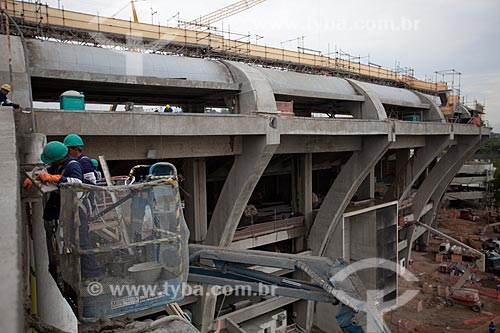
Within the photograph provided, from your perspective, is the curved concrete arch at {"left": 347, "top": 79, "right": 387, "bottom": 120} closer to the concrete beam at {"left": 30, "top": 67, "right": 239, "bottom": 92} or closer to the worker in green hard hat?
the concrete beam at {"left": 30, "top": 67, "right": 239, "bottom": 92}

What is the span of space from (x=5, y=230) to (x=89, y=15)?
50.2ft

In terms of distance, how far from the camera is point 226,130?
10.2m

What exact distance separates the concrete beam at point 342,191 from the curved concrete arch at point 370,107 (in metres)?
1.28

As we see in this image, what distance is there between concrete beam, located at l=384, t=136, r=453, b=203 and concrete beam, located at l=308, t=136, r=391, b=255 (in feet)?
19.2

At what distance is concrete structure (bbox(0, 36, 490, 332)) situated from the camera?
9.02 metres

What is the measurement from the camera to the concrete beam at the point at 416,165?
2094 cm

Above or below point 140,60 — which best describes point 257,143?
below

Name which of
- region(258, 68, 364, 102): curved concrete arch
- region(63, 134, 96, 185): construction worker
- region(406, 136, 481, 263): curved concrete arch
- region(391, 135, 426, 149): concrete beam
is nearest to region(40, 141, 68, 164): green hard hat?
region(63, 134, 96, 185): construction worker

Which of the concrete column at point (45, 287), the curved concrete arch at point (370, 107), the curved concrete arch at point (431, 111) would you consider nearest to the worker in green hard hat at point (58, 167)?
the concrete column at point (45, 287)

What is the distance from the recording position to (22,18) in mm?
13359

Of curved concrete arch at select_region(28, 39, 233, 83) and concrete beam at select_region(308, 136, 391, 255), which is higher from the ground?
curved concrete arch at select_region(28, 39, 233, 83)

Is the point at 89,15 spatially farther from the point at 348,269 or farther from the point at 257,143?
the point at 348,269

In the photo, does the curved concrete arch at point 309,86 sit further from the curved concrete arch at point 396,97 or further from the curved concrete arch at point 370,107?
the curved concrete arch at point 396,97

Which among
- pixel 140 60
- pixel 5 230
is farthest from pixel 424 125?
pixel 5 230
